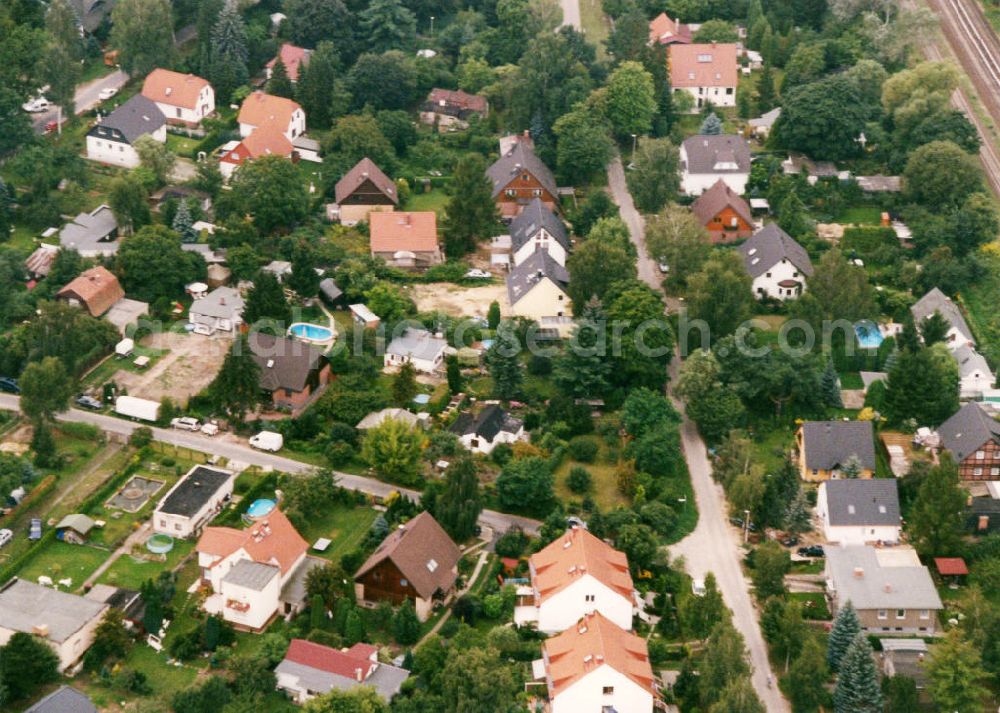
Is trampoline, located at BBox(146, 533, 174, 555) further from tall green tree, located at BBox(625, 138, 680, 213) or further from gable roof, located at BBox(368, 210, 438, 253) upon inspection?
tall green tree, located at BBox(625, 138, 680, 213)

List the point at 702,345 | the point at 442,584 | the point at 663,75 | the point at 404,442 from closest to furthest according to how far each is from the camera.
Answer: the point at 442,584
the point at 404,442
the point at 702,345
the point at 663,75

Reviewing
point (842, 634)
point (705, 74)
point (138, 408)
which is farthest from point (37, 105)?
point (842, 634)

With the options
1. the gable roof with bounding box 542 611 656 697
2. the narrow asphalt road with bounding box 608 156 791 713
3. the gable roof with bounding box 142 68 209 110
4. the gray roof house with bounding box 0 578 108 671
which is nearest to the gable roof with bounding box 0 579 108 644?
the gray roof house with bounding box 0 578 108 671

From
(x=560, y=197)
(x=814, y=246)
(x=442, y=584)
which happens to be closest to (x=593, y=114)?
(x=560, y=197)

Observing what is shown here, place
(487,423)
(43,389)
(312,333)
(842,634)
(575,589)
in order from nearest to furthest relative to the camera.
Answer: (842,634)
(575,589)
(43,389)
(487,423)
(312,333)

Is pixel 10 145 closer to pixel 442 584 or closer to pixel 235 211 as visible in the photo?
pixel 235 211

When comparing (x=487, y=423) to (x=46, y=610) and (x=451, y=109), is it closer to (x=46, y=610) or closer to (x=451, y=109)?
(x=46, y=610)
